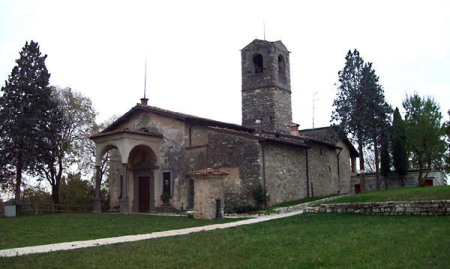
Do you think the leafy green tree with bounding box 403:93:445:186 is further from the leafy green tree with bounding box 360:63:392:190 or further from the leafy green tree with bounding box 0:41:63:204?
the leafy green tree with bounding box 0:41:63:204

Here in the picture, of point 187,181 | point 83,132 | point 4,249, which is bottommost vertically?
point 4,249

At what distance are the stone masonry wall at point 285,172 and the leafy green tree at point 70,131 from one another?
16.3 m

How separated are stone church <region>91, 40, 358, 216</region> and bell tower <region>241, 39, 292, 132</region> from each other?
0.24 ft

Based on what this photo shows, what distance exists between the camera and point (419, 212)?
1430 centimetres

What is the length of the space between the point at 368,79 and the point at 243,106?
30.1ft

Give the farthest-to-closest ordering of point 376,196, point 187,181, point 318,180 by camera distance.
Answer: point 318,180 < point 187,181 < point 376,196

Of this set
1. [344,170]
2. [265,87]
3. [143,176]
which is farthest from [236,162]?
[344,170]

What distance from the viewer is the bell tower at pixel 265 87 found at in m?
29.5

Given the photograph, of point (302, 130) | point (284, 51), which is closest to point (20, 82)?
point (284, 51)

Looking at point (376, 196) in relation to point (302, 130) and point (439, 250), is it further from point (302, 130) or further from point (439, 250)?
point (302, 130)

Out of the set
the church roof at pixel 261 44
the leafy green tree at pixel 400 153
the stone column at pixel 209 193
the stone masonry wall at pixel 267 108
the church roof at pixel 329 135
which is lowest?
the stone column at pixel 209 193

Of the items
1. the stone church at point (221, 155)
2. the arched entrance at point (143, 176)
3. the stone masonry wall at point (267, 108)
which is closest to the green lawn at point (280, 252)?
the stone church at point (221, 155)

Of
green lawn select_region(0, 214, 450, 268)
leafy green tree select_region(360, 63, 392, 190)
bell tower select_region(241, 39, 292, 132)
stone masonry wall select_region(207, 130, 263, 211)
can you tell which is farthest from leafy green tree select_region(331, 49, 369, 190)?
green lawn select_region(0, 214, 450, 268)

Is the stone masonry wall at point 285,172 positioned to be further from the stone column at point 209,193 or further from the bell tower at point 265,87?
the bell tower at point 265,87
